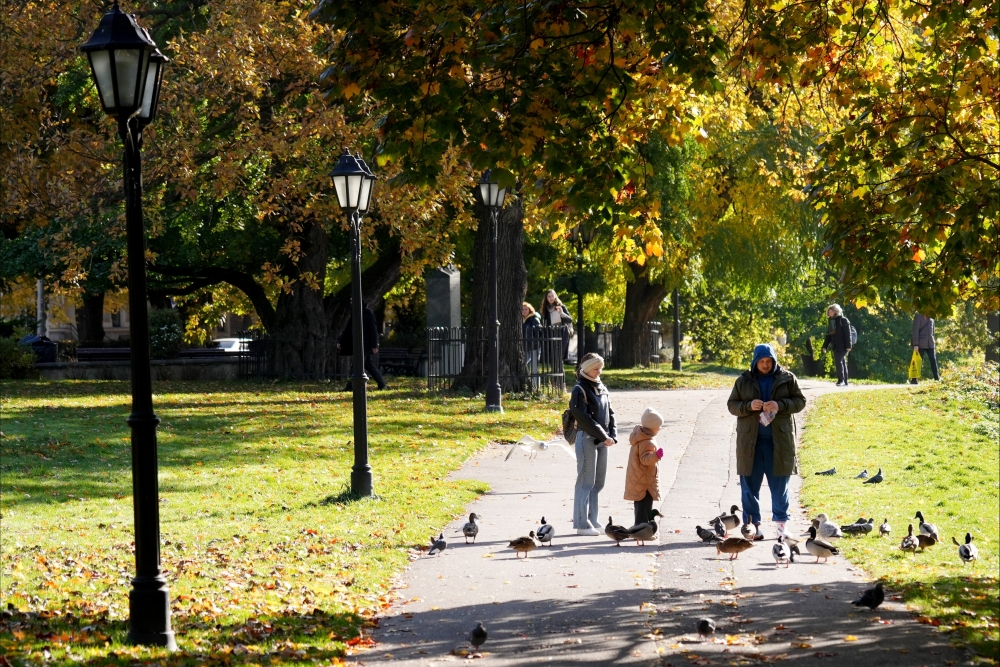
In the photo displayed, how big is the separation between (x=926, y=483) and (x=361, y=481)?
21.5ft

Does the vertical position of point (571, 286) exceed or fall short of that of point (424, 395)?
it exceeds it

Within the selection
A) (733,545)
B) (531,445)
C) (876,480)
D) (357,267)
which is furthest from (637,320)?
(733,545)

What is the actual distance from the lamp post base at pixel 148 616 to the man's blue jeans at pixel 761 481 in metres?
5.80

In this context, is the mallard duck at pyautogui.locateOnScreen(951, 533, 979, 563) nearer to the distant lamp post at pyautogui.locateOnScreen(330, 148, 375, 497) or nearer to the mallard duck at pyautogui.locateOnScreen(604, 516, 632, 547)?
the mallard duck at pyautogui.locateOnScreen(604, 516, 632, 547)

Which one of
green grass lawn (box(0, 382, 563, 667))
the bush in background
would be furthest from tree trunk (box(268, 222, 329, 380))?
green grass lawn (box(0, 382, 563, 667))

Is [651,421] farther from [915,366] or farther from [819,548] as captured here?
[915,366]

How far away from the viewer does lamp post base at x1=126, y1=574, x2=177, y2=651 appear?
288 inches

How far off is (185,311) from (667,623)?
42165mm

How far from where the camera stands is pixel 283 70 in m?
22.6

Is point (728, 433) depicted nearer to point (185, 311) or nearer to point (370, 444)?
point (370, 444)

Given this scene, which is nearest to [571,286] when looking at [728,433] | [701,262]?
[701,262]

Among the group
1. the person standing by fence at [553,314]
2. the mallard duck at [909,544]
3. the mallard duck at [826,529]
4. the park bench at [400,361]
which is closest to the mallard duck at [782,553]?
the mallard duck at [826,529]

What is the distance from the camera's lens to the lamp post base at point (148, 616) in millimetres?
7320

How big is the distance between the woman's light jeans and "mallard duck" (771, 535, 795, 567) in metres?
2.01
